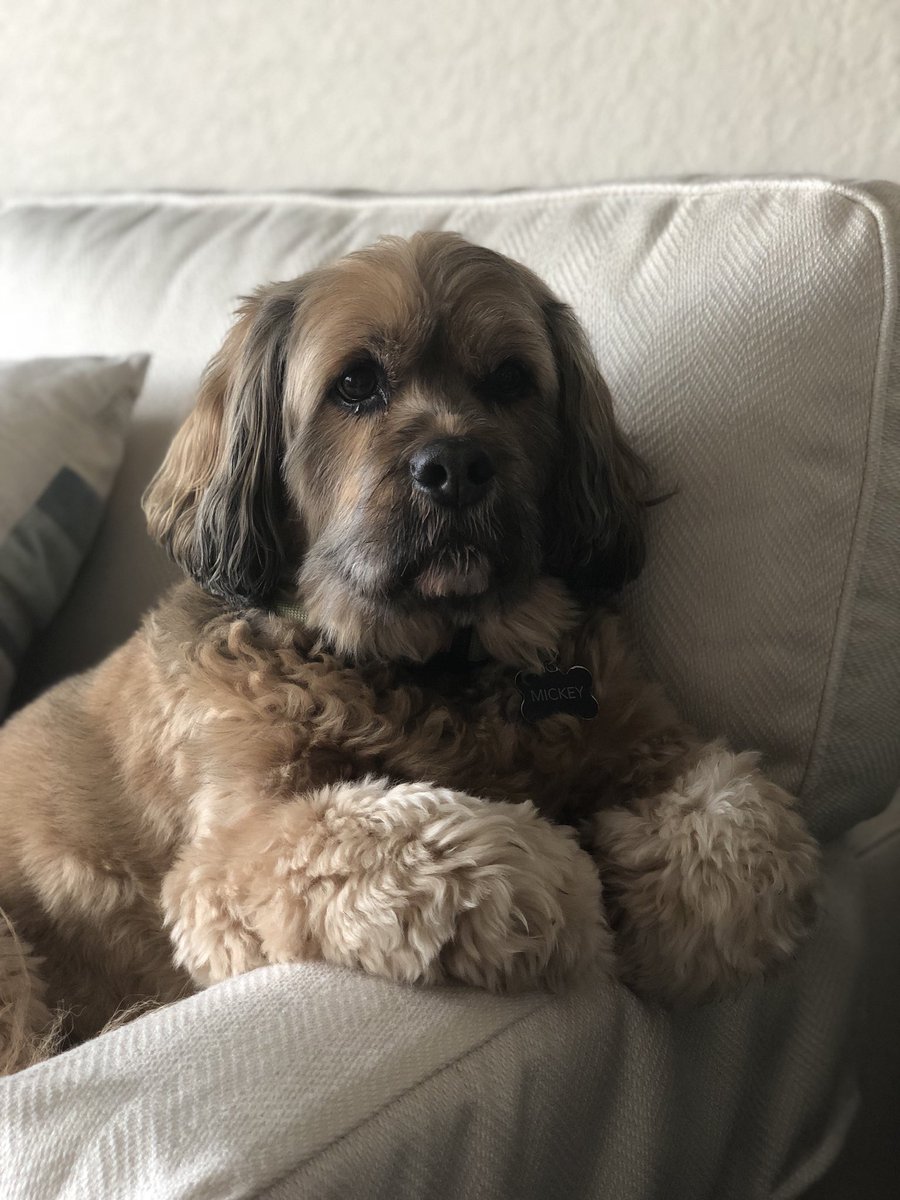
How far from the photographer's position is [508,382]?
1.25 metres

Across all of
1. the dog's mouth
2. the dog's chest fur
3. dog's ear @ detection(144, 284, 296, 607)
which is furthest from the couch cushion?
dog's ear @ detection(144, 284, 296, 607)

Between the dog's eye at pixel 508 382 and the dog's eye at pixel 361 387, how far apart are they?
0.37 ft

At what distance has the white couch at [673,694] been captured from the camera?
0.78 metres

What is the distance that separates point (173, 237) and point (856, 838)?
4.57ft

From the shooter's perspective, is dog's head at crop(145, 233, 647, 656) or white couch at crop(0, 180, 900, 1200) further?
dog's head at crop(145, 233, 647, 656)

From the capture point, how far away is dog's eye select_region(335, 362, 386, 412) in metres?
1.20

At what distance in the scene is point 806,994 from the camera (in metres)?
1.17

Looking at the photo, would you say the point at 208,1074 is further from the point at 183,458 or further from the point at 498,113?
the point at 498,113

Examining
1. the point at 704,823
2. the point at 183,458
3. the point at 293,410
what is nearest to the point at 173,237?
the point at 183,458

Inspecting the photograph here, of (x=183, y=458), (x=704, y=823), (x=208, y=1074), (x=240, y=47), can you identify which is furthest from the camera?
(x=240, y=47)

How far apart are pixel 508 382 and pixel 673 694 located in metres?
0.39

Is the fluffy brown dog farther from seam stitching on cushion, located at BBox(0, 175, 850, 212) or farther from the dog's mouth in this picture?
seam stitching on cushion, located at BBox(0, 175, 850, 212)

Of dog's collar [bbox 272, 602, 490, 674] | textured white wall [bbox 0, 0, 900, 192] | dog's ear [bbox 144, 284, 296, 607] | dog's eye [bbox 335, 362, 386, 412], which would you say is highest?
textured white wall [bbox 0, 0, 900, 192]

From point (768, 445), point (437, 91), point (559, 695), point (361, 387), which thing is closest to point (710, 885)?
point (559, 695)
